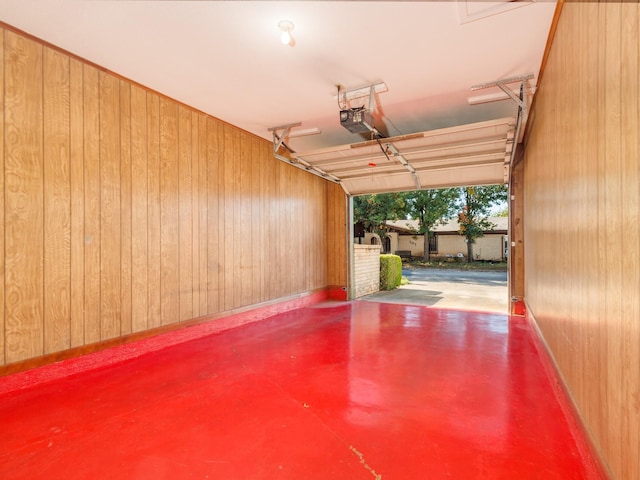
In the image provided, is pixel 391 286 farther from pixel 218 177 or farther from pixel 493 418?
pixel 493 418

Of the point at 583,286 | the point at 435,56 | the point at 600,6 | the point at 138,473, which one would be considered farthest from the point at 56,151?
the point at 583,286

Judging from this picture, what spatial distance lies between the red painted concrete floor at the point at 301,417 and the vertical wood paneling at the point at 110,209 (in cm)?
59

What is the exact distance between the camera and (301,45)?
295 cm

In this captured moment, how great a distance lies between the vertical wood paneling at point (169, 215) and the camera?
391 centimetres

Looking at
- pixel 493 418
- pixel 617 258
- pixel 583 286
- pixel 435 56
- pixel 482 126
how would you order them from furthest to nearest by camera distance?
pixel 482 126
pixel 435 56
pixel 493 418
pixel 583 286
pixel 617 258

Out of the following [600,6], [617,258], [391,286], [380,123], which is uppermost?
[380,123]

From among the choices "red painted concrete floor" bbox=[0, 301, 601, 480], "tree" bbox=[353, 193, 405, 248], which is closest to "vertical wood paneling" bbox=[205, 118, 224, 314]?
"red painted concrete floor" bbox=[0, 301, 601, 480]

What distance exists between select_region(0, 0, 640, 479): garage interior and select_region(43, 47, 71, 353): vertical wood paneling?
2 cm

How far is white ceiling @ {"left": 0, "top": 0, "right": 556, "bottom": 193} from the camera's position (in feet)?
8.14

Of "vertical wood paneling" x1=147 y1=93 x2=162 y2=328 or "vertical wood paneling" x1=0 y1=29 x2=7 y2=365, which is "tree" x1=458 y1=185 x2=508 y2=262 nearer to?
"vertical wood paneling" x1=147 y1=93 x2=162 y2=328

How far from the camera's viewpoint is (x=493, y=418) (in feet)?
7.54

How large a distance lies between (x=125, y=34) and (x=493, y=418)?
14.3ft

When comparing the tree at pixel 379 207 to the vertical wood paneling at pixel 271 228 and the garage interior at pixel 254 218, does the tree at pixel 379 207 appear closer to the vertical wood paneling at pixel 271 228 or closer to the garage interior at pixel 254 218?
the vertical wood paneling at pixel 271 228

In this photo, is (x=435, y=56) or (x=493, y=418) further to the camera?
(x=435, y=56)
